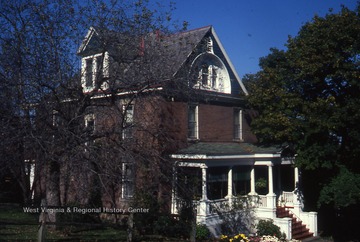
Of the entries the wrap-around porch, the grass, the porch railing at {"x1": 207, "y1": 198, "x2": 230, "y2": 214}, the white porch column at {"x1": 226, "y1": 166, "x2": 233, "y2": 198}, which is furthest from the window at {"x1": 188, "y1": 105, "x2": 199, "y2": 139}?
the grass

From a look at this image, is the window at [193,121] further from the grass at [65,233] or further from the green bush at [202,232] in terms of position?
the grass at [65,233]

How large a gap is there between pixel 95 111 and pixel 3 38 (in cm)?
466

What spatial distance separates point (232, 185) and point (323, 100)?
261 inches

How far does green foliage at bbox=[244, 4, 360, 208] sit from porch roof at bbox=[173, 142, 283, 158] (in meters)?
1.02

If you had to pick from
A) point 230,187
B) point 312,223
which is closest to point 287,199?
point 312,223

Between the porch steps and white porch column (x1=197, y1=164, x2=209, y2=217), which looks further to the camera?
the porch steps

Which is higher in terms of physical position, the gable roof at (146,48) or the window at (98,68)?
the gable roof at (146,48)

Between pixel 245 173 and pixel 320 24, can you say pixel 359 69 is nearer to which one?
pixel 320 24

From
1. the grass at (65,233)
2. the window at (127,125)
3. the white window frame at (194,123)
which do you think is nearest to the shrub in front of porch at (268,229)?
the white window frame at (194,123)

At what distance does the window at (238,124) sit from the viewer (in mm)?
24569

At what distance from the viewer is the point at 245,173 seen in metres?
22.9

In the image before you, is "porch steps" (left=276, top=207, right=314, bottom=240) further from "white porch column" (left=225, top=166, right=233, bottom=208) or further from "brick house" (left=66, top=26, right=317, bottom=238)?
"white porch column" (left=225, top=166, right=233, bottom=208)

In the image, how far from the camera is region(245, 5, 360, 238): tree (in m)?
18.9

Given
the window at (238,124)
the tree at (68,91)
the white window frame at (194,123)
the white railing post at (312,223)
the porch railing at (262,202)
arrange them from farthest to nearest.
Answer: the window at (238,124) → the white railing post at (312,223) → the white window frame at (194,123) → the porch railing at (262,202) → the tree at (68,91)
